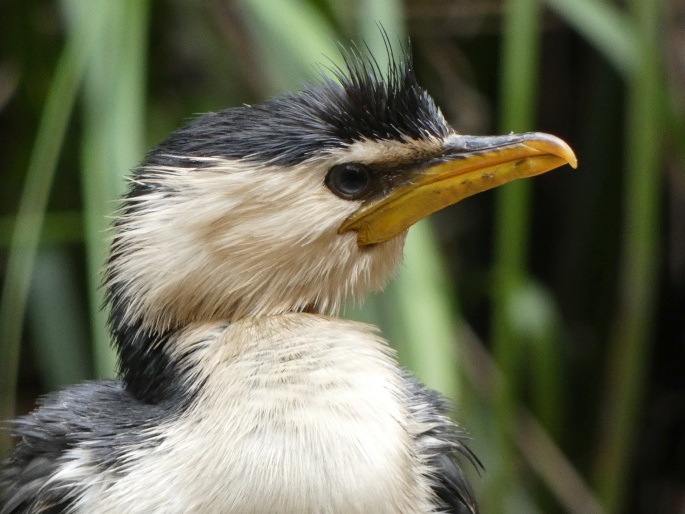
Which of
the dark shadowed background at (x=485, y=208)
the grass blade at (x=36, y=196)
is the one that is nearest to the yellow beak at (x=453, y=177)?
the dark shadowed background at (x=485, y=208)

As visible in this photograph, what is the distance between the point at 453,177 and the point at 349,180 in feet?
0.39

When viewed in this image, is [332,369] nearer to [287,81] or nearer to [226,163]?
[226,163]

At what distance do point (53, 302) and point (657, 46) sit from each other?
1.26 meters

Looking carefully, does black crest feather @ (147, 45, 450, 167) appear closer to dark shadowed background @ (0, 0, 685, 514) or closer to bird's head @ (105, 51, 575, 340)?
bird's head @ (105, 51, 575, 340)

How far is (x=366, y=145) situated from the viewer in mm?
1076

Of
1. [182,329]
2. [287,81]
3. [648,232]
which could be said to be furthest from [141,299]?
[648,232]

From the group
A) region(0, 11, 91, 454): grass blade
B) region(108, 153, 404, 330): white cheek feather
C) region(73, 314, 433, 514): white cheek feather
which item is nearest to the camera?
region(73, 314, 433, 514): white cheek feather

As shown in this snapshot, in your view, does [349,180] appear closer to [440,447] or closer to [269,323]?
[269,323]

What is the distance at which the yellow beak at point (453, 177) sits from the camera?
3.57 feet

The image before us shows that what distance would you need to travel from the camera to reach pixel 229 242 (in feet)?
3.43

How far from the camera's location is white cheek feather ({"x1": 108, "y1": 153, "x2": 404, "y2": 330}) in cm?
104

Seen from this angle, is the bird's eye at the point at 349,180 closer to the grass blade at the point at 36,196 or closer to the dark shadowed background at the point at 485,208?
the dark shadowed background at the point at 485,208

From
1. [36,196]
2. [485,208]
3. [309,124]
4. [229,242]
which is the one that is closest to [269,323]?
[229,242]

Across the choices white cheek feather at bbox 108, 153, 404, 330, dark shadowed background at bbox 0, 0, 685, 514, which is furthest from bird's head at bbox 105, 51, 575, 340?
dark shadowed background at bbox 0, 0, 685, 514
